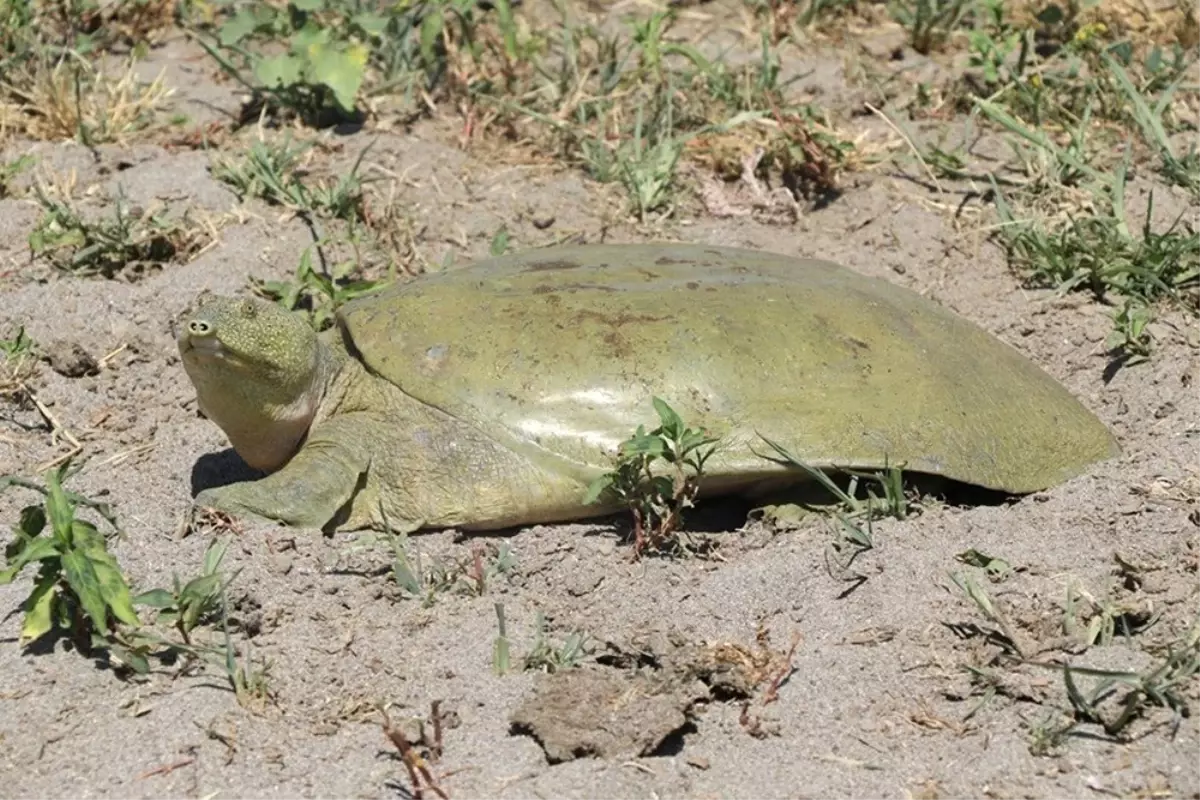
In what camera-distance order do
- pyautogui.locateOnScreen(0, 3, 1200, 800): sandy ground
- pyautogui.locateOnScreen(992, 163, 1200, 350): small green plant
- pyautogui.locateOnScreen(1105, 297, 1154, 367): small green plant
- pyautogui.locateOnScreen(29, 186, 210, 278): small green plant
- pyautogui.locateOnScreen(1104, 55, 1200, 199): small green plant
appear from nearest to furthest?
pyautogui.locateOnScreen(0, 3, 1200, 800): sandy ground
pyautogui.locateOnScreen(1105, 297, 1154, 367): small green plant
pyautogui.locateOnScreen(992, 163, 1200, 350): small green plant
pyautogui.locateOnScreen(29, 186, 210, 278): small green plant
pyautogui.locateOnScreen(1104, 55, 1200, 199): small green plant

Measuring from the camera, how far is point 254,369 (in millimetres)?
3762

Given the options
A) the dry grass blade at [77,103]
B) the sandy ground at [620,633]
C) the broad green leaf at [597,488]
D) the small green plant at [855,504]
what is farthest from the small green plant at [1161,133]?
the dry grass blade at [77,103]

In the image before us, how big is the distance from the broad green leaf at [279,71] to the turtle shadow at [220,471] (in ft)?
5.14

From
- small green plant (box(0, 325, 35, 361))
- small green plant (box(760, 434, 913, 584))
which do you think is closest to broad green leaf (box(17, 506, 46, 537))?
small green plant (box(0, 325, 35, 361))

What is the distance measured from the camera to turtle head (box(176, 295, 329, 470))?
3.67m

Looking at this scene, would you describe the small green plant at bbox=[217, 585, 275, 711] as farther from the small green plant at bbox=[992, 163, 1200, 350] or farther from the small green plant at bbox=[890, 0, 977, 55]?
the small green plant at bbox=[890, 0, 977, 55]

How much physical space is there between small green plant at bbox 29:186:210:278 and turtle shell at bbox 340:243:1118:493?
973 mm

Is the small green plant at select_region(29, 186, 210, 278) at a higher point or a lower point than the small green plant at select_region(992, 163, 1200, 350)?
lower

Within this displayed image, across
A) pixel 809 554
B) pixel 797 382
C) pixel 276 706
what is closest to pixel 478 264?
pixel 797 382

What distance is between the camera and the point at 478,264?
4.24m

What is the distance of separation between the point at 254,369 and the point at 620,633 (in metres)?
1.09

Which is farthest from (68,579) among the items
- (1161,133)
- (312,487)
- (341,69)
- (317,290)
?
(1161,133)

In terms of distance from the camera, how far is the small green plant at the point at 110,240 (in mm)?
4664

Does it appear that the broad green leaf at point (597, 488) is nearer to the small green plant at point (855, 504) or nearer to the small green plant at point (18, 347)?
the small green plant at point (855, 504)
